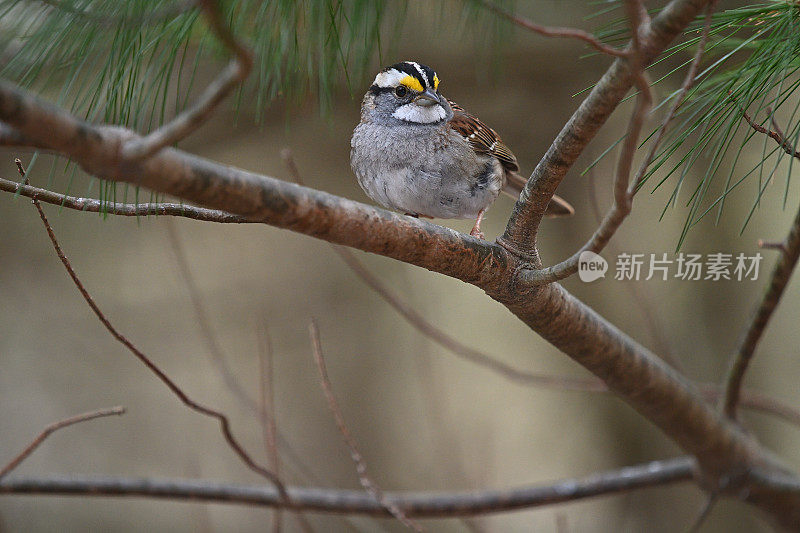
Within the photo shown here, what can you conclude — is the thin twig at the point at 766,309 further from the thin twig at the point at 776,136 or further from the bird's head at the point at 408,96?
the bird's head at the point at 408,96

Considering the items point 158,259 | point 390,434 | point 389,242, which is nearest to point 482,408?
point 390,434

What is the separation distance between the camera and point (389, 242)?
110 centimetres

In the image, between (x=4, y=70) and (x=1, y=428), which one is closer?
(x=4, y=70)

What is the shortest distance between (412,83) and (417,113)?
9 cm

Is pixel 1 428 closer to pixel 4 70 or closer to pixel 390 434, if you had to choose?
pixel 390 434

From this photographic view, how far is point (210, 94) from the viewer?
61cm

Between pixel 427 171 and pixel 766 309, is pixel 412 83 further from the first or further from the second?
pixel 766 309

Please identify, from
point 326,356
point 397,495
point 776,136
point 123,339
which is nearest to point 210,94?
point 123,339

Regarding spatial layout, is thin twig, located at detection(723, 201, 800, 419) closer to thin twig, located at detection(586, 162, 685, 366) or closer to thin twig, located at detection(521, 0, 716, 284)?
thin twig, located at detection(586, 162, 685, 366)

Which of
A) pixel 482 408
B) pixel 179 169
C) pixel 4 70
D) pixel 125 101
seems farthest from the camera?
pixel 482 408

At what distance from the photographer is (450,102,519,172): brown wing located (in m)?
1.86

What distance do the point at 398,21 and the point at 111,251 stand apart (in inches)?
118

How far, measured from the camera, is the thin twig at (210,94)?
54cm

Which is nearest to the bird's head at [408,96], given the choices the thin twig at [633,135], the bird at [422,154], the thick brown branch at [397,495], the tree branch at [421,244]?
the bird at [422,154]
